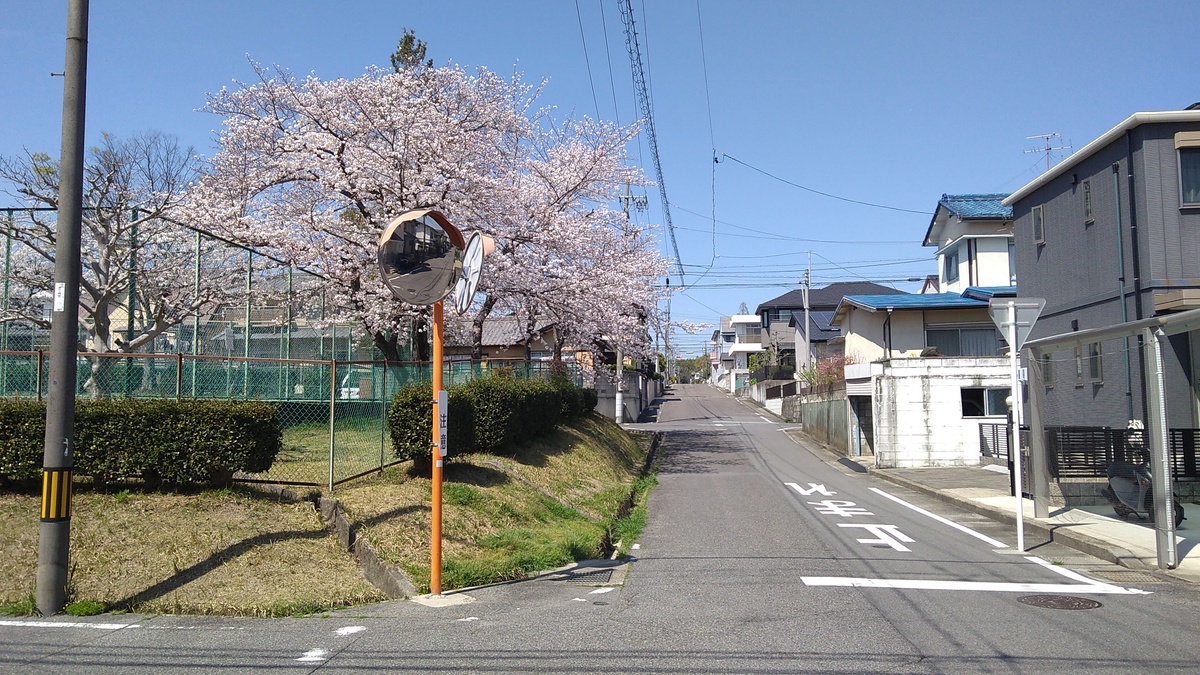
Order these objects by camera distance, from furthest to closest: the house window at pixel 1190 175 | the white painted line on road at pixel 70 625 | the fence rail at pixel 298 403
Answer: the house window at pixel 1190 175, the fence rail at pixel 298 403, the white painted line on road at pixel 70 625

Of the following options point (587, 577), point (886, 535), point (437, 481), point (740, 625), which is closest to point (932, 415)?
point (886, 535)

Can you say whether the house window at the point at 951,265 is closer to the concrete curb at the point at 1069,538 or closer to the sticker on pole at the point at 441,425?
the concrete curb at the point at 1069,538

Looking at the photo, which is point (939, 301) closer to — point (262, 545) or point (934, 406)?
point (934, 406)

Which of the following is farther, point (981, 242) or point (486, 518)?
point (981, 242)

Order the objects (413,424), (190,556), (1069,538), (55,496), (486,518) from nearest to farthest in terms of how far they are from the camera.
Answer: (55,496) → (190,556) → (486,518) → (413,424) → (1069,538)

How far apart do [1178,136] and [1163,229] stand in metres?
1.76

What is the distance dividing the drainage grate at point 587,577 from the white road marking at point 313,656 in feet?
10.5

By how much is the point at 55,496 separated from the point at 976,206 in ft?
108

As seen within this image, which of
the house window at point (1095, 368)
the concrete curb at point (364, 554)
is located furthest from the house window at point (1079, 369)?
the concrete curb at point (364, 554)

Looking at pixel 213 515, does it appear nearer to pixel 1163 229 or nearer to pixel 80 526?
pixel 80 526

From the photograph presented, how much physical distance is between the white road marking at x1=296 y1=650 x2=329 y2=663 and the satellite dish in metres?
3.49

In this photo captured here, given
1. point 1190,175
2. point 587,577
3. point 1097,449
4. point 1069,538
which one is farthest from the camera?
point 1190,175

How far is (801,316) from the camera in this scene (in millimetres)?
56844

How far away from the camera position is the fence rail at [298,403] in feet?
33.2
